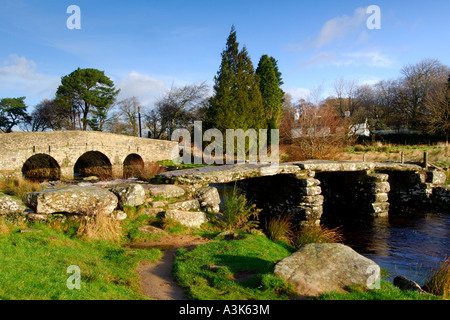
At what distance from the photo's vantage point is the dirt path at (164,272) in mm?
4367

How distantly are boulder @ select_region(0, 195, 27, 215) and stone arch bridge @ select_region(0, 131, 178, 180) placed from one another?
48.0 feet

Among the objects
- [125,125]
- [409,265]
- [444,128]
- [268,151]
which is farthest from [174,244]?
[125,125]

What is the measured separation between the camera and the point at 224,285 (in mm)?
4469

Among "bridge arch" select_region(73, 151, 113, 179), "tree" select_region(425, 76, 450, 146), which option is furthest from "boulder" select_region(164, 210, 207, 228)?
"tree" select_region(425, 76, 450, 146)

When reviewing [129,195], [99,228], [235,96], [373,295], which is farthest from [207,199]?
[235,96]

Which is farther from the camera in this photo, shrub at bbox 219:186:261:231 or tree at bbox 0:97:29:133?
tree at bbox 0:97:29:133

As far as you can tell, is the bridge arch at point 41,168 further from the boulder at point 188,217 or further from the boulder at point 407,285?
the boulder at point 407,285

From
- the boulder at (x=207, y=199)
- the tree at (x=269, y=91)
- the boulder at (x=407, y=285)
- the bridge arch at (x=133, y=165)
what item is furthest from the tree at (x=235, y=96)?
the boulder at (x=407, y=285)

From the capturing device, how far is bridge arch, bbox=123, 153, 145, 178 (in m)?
24.9

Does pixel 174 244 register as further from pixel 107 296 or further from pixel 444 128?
pixel 444 128

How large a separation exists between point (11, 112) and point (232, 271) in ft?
156

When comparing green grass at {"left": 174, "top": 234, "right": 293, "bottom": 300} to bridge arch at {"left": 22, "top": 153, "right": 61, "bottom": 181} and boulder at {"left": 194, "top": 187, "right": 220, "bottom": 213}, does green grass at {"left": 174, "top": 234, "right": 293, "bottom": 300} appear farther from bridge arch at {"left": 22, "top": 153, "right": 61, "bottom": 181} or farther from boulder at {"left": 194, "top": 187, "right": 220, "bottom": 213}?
bridge arch at {"left": 22, "top": 153, "right": 61, "bottom": 181}

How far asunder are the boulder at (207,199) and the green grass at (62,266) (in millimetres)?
2930

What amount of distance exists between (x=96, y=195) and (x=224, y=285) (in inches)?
167
